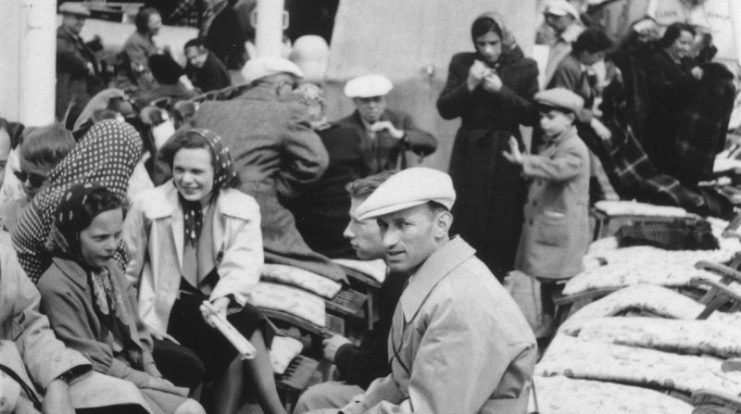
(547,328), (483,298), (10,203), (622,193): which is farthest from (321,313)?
(622,193)

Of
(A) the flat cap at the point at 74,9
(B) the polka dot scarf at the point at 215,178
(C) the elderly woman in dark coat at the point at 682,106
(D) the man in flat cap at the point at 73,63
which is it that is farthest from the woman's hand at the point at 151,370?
(A) the flat cap at the point at 74,9

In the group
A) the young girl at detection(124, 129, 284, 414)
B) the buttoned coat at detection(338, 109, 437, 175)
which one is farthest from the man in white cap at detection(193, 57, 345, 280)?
the buttoned coat at detection(338, 109, 437, 175)

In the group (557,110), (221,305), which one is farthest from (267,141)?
(557,110)

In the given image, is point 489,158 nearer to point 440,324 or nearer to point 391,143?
point 391,143

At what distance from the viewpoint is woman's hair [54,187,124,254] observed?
4309 mm

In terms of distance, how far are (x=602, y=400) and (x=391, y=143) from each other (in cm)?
292

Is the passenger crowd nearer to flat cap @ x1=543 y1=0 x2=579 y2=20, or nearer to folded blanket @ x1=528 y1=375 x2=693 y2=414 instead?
flat cap @ x1=543 y1=0 x2=579 y2=20

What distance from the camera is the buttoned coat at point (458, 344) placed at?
11.5ft

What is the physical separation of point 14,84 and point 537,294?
3.71 m

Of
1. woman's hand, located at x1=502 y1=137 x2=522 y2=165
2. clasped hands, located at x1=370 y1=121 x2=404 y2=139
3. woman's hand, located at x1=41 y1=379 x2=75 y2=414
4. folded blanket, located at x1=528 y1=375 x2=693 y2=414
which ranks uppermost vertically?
clasped hands, located at x1=370 y1=121 x2=404 y2=139

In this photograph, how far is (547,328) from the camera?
24.6ft

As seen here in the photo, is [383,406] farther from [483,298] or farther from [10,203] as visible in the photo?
[10,203]

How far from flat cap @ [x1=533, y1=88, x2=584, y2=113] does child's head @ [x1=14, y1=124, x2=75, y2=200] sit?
2976 mm

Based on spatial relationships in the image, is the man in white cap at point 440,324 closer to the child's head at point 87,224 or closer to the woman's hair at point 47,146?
the child's head at point 87,224
